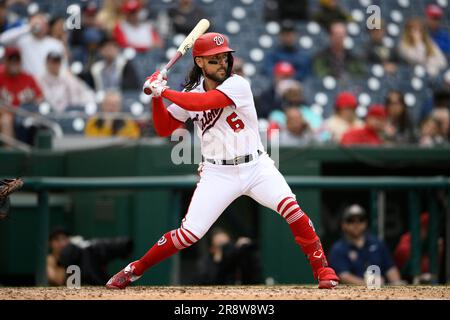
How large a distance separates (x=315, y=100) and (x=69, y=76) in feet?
8.20

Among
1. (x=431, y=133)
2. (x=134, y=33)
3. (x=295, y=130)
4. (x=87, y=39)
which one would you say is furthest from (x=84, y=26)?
(x=431, y=133)

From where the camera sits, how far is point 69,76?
30.6 ft

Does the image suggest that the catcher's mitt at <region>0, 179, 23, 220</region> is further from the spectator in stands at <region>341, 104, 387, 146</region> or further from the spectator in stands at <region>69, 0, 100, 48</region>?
the spectator in stands at <region>69, 0, 100, 48</region>

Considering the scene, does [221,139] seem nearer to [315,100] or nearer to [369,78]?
[315,100]

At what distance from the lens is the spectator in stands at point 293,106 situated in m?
9.03

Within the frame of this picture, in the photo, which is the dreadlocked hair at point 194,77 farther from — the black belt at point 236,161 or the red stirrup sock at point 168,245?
the red stirrup sock at point 168,245

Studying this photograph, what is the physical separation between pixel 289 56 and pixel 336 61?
556 mm

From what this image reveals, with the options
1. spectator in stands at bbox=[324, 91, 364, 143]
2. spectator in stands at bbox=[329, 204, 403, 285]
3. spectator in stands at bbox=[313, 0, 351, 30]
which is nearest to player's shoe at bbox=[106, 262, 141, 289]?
spectator in stands at bbox=[329, 204, 403, 285]

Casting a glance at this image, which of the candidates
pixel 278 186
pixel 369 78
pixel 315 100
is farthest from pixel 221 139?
pixel 369 78

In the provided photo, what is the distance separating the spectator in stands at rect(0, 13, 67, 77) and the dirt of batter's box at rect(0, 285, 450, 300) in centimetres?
411

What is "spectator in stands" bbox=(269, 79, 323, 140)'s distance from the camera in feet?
29.6

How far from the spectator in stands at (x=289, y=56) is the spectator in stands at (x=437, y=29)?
183 cm

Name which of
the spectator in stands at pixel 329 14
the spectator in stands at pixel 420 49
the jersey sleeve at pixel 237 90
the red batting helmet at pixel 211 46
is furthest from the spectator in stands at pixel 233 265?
the spectator in stands at pixel 420 49

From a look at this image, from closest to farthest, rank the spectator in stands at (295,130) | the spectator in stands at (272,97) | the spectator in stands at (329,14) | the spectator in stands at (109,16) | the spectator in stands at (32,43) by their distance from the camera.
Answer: the spectator in stands at (295,130) < the spectator in stands at (272,97) < the spectator in stands at (32,43) < the spectator in stands at (109,16) < the spectator in stands at (329,14)
